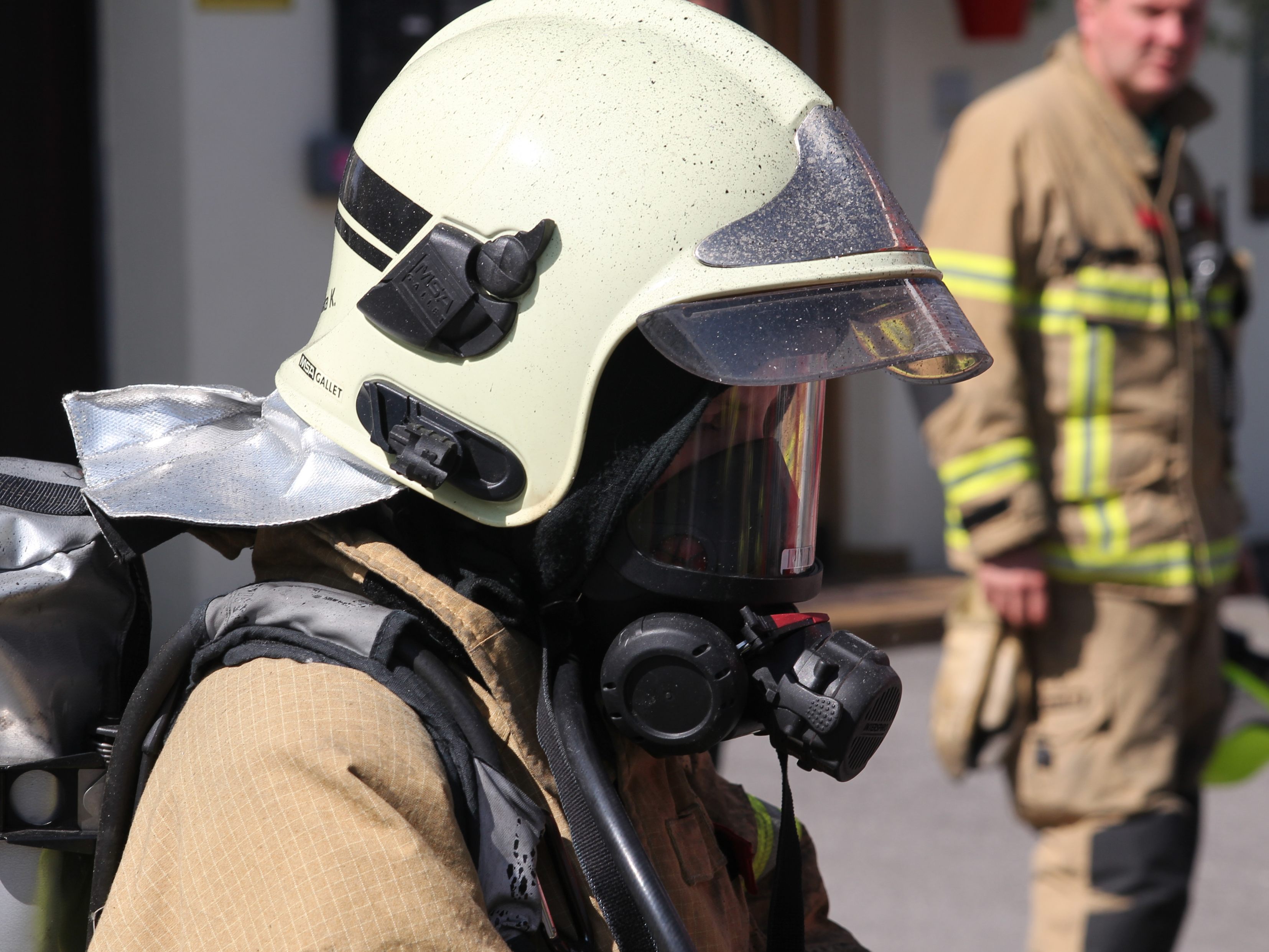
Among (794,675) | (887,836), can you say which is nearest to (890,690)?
(794,675)

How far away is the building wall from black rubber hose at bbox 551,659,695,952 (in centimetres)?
398

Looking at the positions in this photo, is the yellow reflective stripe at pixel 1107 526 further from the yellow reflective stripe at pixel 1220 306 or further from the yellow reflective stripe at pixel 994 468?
the yellow reflective stripe at pixel 1220 306

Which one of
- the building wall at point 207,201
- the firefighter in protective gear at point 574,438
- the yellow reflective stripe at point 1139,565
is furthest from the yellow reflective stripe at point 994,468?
the building wall at point 207,201

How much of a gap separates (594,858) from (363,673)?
9.9 inches

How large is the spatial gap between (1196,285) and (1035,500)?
0.64 m

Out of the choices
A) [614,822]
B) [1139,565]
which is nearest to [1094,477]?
[1139,565]

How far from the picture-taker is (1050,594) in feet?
11.0

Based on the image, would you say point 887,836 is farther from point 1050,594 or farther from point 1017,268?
point 1017,268

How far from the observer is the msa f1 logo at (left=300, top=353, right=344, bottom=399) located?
156 cm

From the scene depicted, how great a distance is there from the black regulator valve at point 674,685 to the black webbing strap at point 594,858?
0.27 feet

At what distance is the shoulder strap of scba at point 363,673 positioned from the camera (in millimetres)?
1253

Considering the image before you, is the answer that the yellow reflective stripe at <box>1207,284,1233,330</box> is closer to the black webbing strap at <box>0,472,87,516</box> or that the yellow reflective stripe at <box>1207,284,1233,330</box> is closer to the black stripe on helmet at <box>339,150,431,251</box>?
the black stripe on helmet at <box>339,150,431,251</box>

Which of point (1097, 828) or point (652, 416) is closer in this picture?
point (652, 416)

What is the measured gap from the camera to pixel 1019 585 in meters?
3.29
